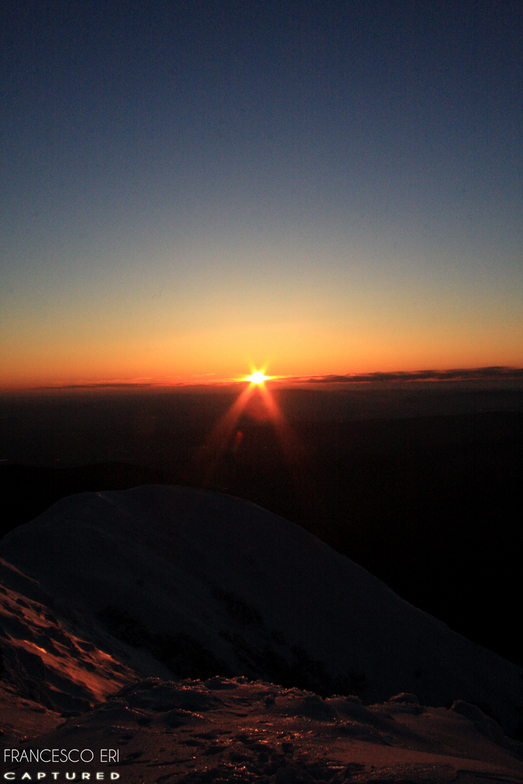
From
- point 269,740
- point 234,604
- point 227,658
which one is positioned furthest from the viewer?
point 234,604

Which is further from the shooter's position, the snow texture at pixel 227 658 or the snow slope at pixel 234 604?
the snow slope at pixel 234 604

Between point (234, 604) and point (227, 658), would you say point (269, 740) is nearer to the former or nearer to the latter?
point (227, 658)

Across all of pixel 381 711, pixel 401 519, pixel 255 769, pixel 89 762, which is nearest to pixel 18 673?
pixel 89 762

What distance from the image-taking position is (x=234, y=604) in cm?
1465

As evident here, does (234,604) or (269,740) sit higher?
(269,740)

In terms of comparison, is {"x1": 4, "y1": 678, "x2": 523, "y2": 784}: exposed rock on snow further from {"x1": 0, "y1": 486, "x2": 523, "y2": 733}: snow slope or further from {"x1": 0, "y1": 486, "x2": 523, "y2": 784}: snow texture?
{"x1": 0, "y1": 486, "x2": 523, "y2": 733}: snow slope

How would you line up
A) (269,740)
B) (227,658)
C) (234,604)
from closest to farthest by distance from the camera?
(269,740) → (227,658) → (234,604)

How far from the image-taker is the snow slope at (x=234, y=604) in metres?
11.3

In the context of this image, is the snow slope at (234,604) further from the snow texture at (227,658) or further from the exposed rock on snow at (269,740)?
the exposed rock on snow at (269,740)

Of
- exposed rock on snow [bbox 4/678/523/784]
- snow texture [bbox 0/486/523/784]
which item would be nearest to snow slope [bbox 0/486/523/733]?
snow texture [bbox 0/486/523/784]

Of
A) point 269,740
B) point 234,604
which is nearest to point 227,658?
point 234,604

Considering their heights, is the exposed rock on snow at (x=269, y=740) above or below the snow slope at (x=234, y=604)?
above

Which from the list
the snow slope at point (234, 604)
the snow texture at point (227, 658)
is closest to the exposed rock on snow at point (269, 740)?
the snow texture at point (227, 658)

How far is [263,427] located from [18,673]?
443 feet
